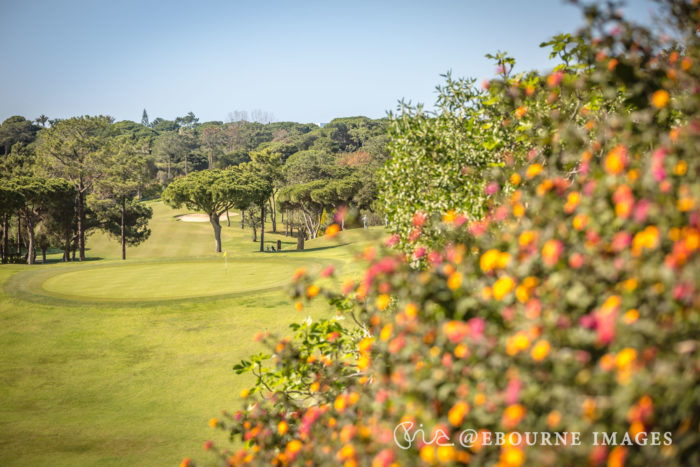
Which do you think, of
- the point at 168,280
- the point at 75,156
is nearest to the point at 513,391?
the point at 168,280

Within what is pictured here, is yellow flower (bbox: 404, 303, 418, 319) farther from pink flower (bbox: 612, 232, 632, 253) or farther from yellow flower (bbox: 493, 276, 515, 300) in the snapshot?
pink flower (bbox: 612, 232, 632, 253)

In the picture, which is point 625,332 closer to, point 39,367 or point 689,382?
point 689,382

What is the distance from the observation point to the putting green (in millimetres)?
17112

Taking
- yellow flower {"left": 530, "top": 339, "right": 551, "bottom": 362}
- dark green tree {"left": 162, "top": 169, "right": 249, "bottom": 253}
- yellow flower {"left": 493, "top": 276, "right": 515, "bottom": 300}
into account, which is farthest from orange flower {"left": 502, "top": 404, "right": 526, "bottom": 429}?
dark green tree {"left": 162, "top": 169, "right": 249, "bottom": 253}

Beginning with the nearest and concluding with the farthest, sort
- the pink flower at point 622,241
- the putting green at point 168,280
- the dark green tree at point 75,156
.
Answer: the pink flower at point 622,241 < the putting green at point 168,280 < the dark green tree at point 75,156

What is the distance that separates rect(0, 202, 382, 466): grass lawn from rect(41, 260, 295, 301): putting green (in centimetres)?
5

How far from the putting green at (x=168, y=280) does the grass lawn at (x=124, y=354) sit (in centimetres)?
5

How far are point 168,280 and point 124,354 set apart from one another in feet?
28.7

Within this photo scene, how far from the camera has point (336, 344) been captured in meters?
4.33

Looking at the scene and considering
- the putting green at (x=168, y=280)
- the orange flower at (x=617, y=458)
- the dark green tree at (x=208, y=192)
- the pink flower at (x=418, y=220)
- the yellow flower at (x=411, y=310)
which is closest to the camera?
the orange flower at (x=617, y=458)

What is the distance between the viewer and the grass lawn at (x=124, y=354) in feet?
24.2

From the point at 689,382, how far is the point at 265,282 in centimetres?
1761

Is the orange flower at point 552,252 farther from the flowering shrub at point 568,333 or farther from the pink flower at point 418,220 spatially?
the pink flower at point 418,220

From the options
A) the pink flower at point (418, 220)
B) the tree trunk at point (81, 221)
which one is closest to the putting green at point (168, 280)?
the pink flower at point (418, 220)
